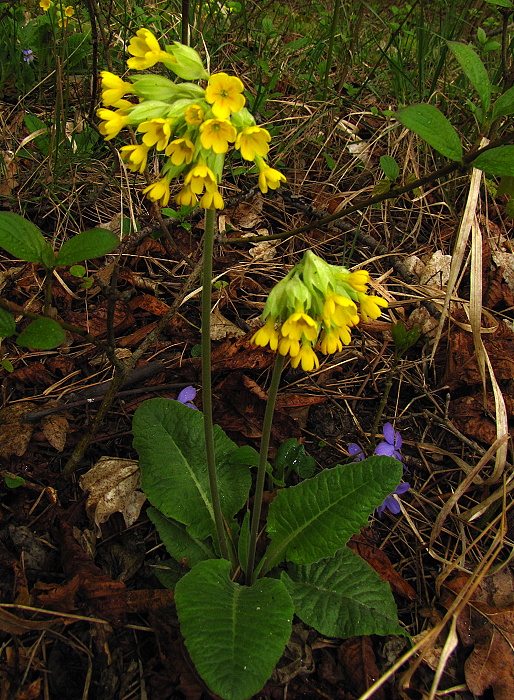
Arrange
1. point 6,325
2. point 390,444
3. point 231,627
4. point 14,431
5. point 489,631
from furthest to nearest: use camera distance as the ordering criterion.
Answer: point 390,444, point 14,431, point 489,631, point 6,325, point 231,627

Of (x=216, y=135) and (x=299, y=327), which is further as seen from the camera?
(x=299, y=327)

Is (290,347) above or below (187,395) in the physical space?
above

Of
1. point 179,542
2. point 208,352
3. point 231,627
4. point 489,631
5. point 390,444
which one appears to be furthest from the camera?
point 390,444

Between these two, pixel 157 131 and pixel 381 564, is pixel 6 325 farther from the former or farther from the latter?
pixel 381 564

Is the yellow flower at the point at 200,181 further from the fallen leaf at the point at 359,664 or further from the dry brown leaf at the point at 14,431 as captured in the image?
the fallen leaf at the point at 359,664

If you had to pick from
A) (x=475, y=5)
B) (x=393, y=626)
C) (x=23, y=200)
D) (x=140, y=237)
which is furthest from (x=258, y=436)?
(x=475, y=5)

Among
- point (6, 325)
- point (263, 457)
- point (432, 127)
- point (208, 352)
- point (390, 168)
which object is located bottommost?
point (263, 457)

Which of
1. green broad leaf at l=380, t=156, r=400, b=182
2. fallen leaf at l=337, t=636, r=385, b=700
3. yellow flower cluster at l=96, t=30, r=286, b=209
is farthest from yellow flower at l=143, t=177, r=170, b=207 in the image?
fallen leaf at l=337, t=636, r=385, b=700

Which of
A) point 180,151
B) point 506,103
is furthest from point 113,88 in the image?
point 506,103
